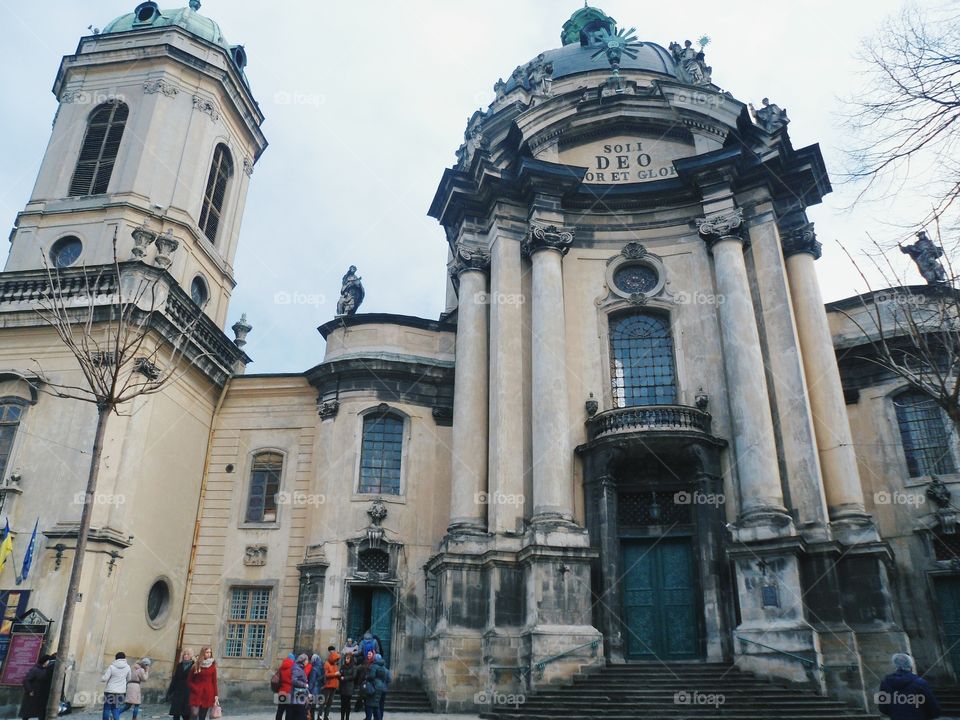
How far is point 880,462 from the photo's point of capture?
2022cm

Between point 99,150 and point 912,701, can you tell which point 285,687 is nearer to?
point 912,701

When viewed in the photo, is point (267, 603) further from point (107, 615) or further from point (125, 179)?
point (125, 179)

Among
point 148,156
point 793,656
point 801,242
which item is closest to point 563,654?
point 793,656

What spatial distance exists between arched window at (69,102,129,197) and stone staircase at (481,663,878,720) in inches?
779

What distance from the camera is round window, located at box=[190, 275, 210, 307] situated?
2538cm

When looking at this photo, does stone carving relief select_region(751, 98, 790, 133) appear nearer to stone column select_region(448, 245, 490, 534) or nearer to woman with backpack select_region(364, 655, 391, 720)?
stone column select_region(448, 245, 490, 534)

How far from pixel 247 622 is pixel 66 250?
1252 cm

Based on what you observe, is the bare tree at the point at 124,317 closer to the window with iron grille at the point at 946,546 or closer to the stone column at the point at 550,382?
the stone column at the point at 550,382

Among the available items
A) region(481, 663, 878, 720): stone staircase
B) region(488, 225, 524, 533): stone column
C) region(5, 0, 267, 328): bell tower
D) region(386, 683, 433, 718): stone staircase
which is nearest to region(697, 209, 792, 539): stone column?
region(481, 663, 878, 720): stone staircase

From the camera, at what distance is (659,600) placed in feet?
Answer: 61.3

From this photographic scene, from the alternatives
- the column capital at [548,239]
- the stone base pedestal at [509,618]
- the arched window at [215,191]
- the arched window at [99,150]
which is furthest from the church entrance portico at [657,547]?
the arched window at [99,150]

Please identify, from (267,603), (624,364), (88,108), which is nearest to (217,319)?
(88,108)

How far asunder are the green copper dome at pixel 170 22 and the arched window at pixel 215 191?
383 cm

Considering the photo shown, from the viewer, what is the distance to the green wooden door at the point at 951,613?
59.3ft
